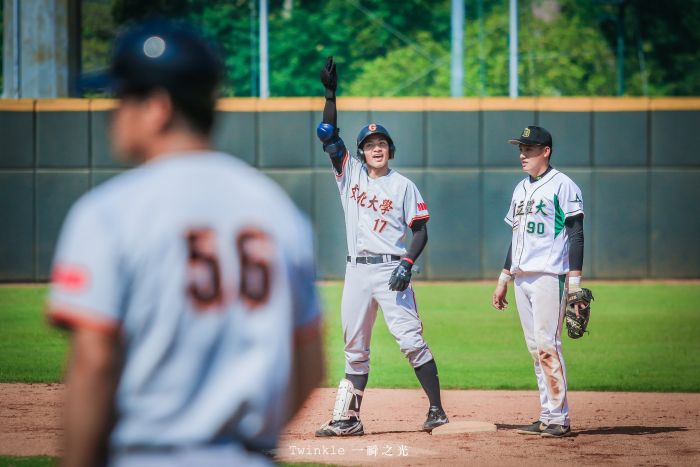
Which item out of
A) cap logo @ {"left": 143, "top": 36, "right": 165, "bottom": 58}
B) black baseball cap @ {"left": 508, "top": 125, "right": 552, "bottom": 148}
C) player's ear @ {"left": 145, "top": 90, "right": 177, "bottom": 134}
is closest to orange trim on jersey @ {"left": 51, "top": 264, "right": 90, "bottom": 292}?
player's ear @ {"left": 145, "top": 90, "right": 177, "bottom": 134}

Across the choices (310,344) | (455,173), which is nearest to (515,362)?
(455,173)

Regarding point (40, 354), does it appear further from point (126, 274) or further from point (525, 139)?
point (126, 274)

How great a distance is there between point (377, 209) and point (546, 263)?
108cm

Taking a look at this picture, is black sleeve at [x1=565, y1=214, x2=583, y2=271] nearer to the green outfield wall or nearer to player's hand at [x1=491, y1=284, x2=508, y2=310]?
player's hand at [x1=491, y1=284, x2=508, y2=310]

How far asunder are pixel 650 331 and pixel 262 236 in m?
10.9

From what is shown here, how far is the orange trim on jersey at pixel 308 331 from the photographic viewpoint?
224 cm

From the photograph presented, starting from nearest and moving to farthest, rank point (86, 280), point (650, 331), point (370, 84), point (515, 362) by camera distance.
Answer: point (86, 280) < point (515, 362) < point (650, 331) < point (370, 84)

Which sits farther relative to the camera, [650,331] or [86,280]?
[650,331]

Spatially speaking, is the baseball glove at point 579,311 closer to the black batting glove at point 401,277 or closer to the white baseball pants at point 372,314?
the white baseball pants at point 372,314

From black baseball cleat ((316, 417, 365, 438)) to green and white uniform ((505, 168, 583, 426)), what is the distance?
1.12 metres

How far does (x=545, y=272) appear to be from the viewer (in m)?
6.73

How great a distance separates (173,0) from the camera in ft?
117

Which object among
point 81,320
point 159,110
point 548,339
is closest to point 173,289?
point 81,320

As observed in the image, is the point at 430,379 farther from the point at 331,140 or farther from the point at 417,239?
the point at 331,140
